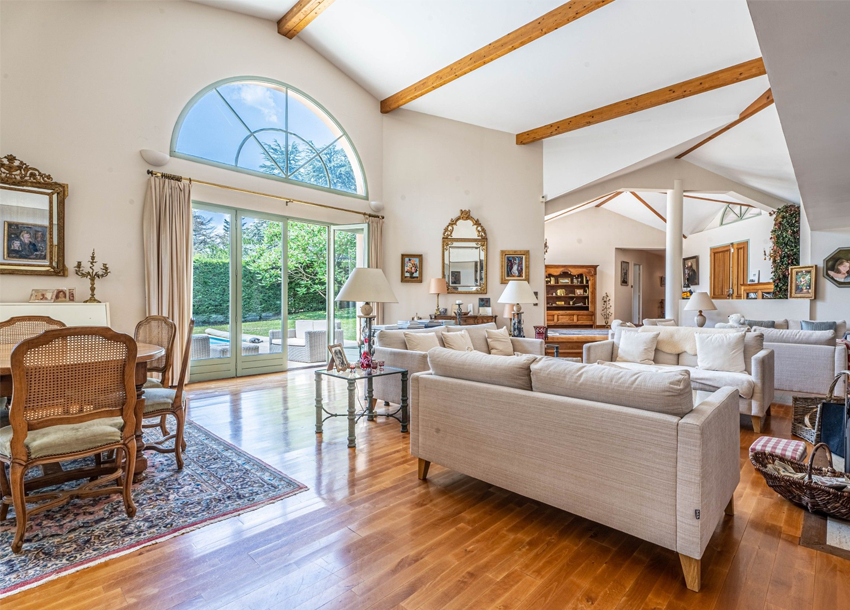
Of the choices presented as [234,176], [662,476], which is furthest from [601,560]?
[234,176]

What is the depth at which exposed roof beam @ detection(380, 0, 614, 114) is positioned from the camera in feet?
16.0

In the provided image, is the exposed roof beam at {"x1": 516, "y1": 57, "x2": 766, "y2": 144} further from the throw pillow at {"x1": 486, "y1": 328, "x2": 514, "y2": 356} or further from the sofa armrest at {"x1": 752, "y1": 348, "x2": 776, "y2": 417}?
the throw pillow at {"x1": 486, "y1": 328, "x2": 514, "y2": 356}

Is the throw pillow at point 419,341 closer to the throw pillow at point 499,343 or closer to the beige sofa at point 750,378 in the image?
the throw pillow at point 499,343

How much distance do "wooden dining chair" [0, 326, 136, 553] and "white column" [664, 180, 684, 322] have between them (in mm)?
9023

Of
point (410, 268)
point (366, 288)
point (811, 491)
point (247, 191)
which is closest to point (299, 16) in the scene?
point (247, 191)

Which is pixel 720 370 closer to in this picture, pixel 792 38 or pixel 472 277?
pixel 792 38

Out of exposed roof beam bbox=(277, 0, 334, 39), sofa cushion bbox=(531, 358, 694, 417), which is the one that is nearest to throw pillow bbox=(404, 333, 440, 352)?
sofa cushion bbox=(531, 358, 694, 417)

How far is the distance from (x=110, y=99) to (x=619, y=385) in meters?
5.89

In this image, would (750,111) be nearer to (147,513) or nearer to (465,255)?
(465,255)

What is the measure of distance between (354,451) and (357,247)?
4746 mm

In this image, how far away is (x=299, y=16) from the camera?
19.1 ft

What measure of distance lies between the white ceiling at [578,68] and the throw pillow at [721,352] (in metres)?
3.41

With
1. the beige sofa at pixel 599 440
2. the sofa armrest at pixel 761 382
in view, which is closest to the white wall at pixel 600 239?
the sofa armrest at pixel 761 382

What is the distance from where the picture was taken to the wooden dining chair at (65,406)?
1910 mm
